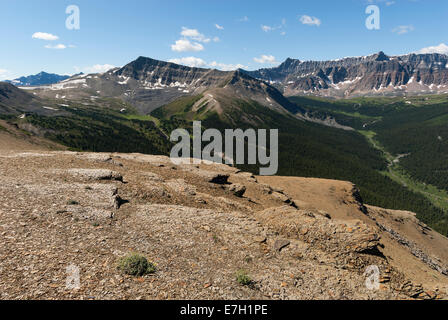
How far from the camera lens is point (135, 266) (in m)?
14.2

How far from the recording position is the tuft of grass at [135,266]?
1394 cm

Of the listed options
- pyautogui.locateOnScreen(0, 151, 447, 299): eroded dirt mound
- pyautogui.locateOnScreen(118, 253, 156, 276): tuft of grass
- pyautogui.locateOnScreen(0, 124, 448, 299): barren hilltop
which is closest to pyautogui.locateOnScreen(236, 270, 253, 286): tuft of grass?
pyautogui.locateOnScreen(0, 124, 448, 299): barren hilltop

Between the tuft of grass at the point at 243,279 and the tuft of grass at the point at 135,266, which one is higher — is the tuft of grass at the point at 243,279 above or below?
below

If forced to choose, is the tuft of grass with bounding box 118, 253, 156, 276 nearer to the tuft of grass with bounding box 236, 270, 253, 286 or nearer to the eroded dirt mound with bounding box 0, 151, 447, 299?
the eroded dirt mound with bounding box 0, 151, 447, 299

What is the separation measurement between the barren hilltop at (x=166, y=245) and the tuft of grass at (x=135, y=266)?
1.11ft

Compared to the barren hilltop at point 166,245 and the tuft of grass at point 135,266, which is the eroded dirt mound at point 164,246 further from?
the tuft of grass at point 135,266

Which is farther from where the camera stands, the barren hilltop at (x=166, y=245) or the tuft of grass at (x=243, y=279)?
the tuft of grass at (x=243, y=279)

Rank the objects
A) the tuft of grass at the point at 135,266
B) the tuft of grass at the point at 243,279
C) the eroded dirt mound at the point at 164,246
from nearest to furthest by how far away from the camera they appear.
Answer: the eroded dirt mound at the point at 164,246, the tuft of grass at the point at 135,266, the tuft of grass at the point at 243,279

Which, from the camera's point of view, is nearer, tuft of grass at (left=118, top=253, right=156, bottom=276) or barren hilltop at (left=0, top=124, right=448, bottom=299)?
barren hilltop at (left=0, top=124, right=448, bottom=299)

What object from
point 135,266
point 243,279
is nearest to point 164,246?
point 135,266

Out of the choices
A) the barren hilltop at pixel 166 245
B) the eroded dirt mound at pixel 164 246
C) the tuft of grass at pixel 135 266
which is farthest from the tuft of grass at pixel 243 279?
the tuft of grass at pixel 135 266

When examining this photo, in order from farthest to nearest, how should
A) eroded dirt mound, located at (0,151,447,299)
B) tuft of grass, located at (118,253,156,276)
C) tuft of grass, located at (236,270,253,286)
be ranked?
tuft of grass, located at (236,270,253,286) < tuft of grass, located at (118,253,156,276) < eroded dirt mound, located at (0,151,447,299)

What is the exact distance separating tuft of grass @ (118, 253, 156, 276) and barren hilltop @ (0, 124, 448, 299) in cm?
34

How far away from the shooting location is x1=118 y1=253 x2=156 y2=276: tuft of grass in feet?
45.7
